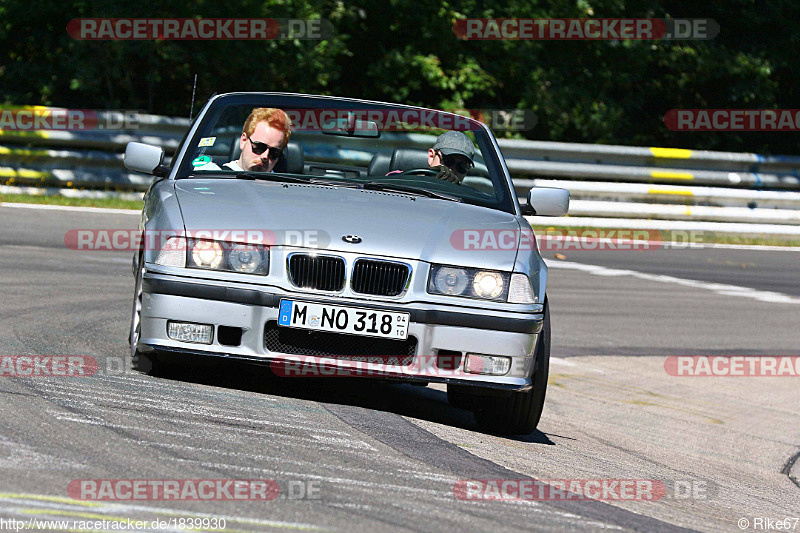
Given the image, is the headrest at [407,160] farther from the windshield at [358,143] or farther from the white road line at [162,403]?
the white road line at [162,403]

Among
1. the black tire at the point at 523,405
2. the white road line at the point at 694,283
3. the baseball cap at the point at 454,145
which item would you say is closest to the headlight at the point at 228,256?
the black tire at the point at 523,405

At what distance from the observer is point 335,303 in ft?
19.3

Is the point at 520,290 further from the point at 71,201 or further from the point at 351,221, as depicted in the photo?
the point at 71,201

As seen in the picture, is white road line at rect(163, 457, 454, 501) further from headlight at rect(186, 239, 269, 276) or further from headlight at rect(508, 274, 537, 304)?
headlight at rect(508, 274, 537, 304)

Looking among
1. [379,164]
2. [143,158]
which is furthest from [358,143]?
[143,158]

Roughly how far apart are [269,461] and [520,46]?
15846 mm

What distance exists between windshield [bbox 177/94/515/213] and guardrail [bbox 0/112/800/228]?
8987mm

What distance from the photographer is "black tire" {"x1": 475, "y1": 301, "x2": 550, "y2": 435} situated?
6.32m

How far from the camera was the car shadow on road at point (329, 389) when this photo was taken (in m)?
6.41

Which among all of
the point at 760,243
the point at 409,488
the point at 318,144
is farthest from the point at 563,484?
the point at 760,243

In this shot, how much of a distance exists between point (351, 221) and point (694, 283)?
8.68 metres

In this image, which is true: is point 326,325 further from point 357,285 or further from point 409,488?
point 409,488

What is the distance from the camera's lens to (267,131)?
24.0 feet

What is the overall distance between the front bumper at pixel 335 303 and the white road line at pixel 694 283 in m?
8.10
